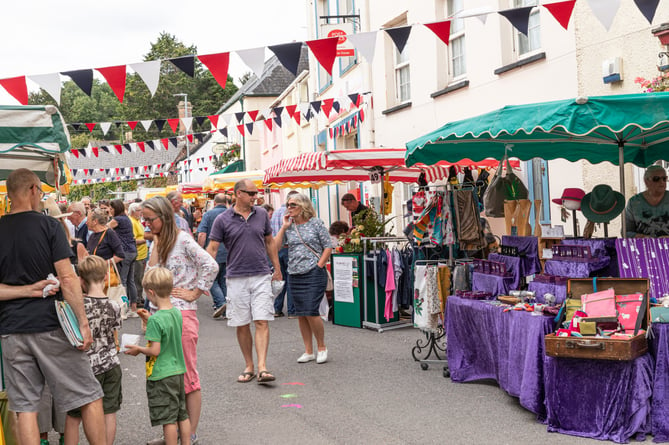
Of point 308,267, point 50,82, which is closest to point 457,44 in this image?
point 308,267

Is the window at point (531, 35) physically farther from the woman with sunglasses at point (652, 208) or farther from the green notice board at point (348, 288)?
the woman with sunglasses at point (652, 208)

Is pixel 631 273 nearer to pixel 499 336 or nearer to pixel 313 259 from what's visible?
pixel 499 336

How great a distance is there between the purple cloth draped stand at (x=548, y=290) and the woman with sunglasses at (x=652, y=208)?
4.84 feet

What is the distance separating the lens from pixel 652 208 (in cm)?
714

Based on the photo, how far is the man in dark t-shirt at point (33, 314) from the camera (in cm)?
430

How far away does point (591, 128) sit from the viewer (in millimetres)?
5719

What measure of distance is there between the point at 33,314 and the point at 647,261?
490cm

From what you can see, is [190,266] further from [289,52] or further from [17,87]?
[17,87]

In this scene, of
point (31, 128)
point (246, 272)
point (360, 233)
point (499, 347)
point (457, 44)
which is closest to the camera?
point (31, 128)

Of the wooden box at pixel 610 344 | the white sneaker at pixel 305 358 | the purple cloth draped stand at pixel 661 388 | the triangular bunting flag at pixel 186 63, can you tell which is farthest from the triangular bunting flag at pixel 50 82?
the purple cloth draped stand at pixel 661 388

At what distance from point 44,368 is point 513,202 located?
19.1 feet

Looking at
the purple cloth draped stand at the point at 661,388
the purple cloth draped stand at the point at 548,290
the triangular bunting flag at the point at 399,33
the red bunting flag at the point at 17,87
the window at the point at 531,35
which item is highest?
the window at the point at 531,35

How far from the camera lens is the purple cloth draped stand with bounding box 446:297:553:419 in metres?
5.69

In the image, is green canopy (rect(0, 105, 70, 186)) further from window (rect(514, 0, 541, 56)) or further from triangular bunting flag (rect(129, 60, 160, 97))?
window (rect(514, 0, 541, 56))
